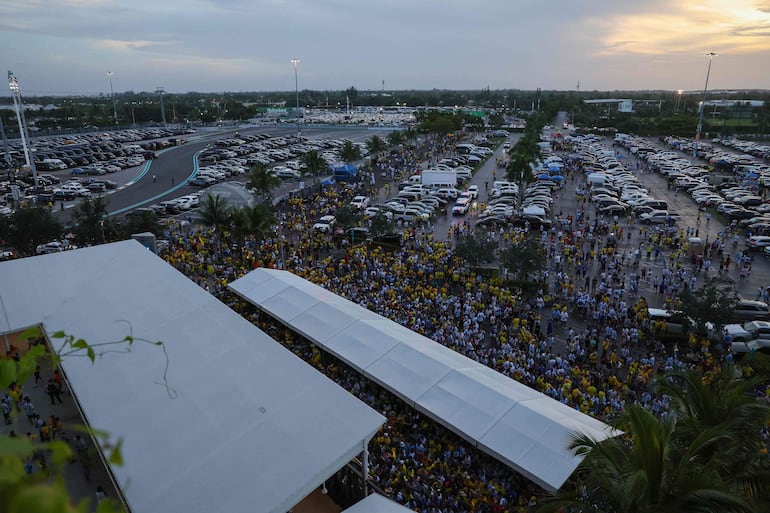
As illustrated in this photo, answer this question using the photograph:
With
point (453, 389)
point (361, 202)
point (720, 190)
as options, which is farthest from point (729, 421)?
point (720, 190)

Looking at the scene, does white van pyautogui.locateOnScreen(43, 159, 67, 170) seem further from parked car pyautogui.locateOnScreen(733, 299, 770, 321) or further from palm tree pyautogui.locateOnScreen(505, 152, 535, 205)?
parked car pyautogui.locateOnScreen(733, 299, 770, 321)

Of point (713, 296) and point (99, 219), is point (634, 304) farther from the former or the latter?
point (99, 219)

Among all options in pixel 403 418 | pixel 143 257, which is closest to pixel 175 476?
pixel 403 418

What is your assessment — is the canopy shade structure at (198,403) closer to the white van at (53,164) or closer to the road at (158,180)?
the road at (158,180)

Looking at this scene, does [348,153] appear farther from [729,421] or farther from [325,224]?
[729,421]

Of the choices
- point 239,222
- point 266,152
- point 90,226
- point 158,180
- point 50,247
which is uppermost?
point 266,152

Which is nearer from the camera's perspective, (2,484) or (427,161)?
(2,484)

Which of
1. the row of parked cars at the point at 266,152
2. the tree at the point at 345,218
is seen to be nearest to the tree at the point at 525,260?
the tree at the point at 345,218
